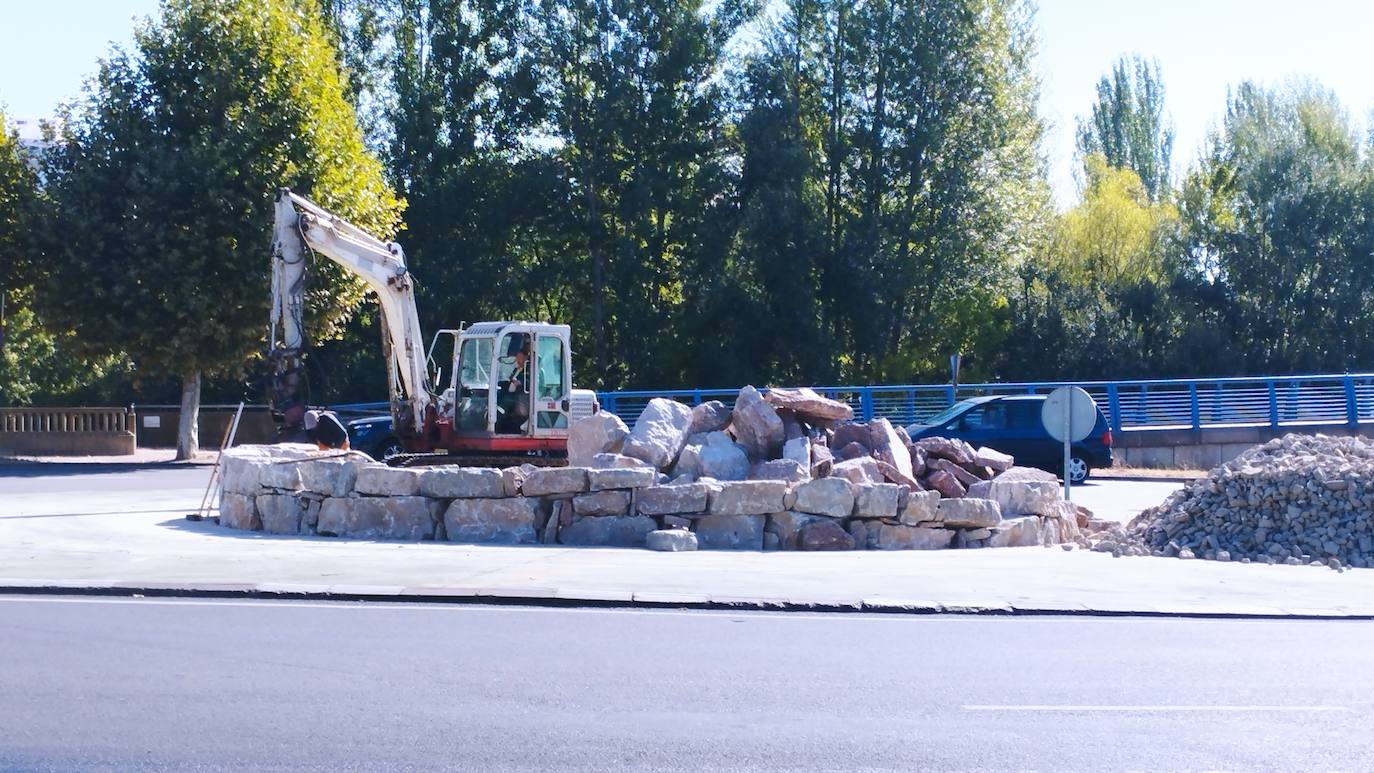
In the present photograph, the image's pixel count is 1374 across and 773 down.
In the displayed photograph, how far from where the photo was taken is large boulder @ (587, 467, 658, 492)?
52.1ft

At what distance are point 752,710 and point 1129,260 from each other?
47.2 meters

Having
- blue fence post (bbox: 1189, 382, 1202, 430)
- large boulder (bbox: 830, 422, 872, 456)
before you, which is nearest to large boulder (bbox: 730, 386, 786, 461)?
large boulder (bbox: 830, 422, 872, 456)

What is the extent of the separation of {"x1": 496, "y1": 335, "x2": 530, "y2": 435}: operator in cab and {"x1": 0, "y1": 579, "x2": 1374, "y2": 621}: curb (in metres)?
10.8

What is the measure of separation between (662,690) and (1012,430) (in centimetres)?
2054

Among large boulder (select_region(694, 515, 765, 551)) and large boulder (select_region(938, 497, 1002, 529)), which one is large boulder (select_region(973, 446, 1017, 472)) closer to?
large boulder (select_region(938, 497, 1002, 529))

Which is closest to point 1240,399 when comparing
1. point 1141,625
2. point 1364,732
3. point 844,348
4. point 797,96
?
point 844,348

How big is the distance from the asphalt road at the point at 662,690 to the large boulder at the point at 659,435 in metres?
5.97

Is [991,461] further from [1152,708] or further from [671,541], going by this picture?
[1152,708]

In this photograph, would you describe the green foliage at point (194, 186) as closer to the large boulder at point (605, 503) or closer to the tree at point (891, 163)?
the tree at point (891, 163)

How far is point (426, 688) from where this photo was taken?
8.09m

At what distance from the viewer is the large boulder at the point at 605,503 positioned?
631 inches

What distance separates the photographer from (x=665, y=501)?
52.2ft

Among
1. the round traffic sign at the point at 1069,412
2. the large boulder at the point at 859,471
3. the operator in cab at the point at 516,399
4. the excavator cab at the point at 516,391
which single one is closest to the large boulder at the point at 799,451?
the large boulder at the point at 859,471

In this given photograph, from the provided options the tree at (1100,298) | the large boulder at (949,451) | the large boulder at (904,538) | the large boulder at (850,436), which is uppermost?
the tree at (1100,298)
